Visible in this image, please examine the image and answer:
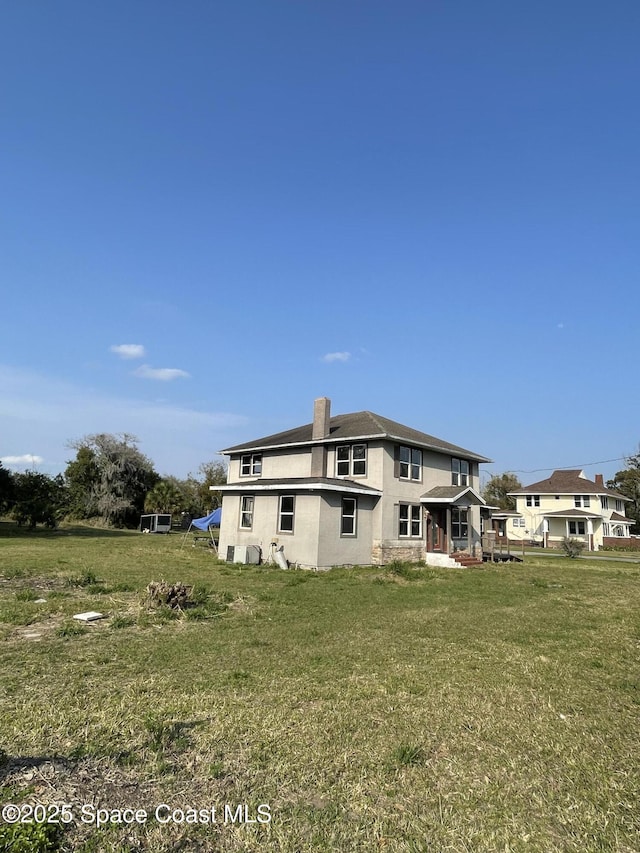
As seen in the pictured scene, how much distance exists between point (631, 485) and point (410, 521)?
55.2 metres

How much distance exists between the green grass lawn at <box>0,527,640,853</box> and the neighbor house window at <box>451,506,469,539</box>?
52.7 ft

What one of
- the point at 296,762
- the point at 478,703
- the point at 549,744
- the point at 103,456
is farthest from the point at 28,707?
the point at 103,456

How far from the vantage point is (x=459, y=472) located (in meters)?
27.7

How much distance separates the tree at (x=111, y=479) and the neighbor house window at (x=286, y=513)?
1184 inches

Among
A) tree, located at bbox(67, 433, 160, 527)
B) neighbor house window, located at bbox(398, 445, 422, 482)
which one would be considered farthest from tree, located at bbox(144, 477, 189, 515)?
neighbor house window, located at bbox(398, 445, 422, 482)

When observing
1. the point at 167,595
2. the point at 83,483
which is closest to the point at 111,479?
the point at 83,483

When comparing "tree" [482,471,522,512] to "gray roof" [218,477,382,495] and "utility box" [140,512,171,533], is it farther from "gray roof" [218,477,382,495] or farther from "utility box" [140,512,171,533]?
"gray roof" [218,477,382,495]

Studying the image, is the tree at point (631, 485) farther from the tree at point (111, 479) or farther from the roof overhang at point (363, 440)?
the tree at point (111, 479)

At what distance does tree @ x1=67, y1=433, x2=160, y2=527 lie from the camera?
46.5 meters


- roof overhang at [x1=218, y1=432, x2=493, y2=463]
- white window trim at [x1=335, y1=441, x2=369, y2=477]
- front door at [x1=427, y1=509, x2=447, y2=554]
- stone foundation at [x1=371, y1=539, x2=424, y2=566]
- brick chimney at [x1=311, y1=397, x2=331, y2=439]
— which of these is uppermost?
brick chimney at [x1=311, y1=397, x2=331, y2=439]

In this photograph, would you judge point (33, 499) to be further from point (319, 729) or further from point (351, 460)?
point (319, 729)

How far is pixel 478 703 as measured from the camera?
5.28 meters

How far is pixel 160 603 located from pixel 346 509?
11766mm

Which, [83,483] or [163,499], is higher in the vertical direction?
[83,483]
